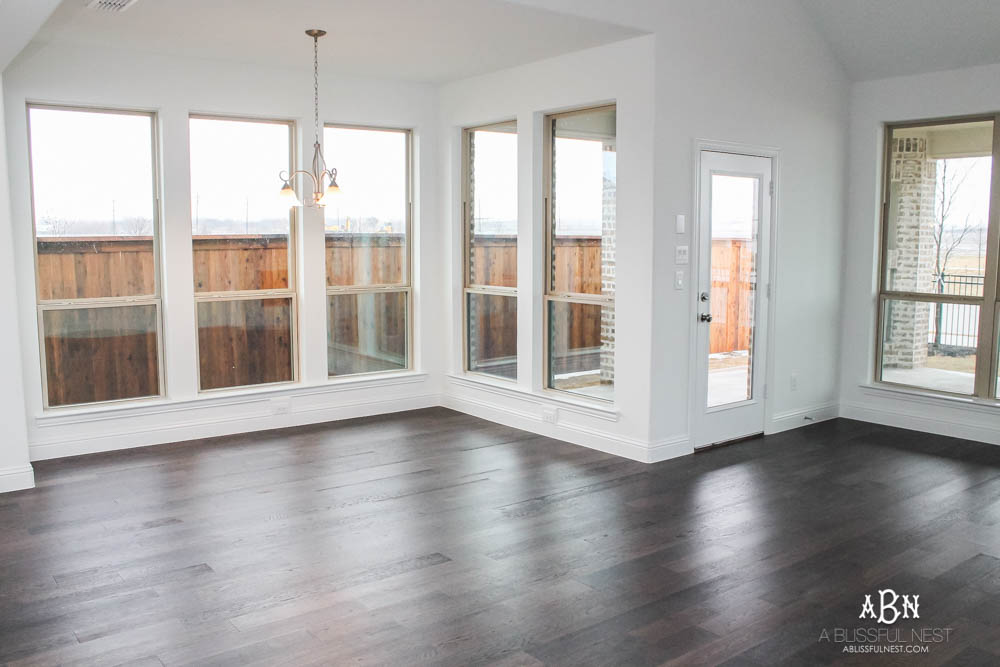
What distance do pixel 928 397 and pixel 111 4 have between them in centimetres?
584

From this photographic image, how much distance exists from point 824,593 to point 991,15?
396cm

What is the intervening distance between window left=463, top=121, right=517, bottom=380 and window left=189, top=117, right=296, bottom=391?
4.68ft

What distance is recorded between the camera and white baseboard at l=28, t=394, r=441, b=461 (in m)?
5.53

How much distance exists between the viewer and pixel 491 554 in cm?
384

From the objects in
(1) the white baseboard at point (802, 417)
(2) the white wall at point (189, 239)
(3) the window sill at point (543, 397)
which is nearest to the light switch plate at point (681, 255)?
(3) the window sill at point (543, 397)

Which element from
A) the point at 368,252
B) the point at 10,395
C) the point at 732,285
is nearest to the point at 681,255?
the point at 732,285

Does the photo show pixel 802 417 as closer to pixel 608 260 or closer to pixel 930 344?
pixel 930 344

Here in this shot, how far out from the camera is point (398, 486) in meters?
4.88

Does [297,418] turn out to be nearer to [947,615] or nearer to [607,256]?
[607,256]

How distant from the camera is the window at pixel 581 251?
18.6ft

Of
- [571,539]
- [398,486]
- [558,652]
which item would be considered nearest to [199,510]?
[398,486]

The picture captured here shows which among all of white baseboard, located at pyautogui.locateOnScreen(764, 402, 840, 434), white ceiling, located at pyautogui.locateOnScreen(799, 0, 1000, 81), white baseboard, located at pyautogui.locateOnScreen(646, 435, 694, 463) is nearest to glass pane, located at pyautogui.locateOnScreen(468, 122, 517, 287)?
white baseboard, located at pyautogui.locateOnScreen(646, 435, 694, 463)

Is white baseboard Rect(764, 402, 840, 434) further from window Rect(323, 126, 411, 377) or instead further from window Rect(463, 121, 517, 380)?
window Rect(323, 126, 411, 377)

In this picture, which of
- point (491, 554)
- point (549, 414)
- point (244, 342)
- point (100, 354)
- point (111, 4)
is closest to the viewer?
point (491, 554)
